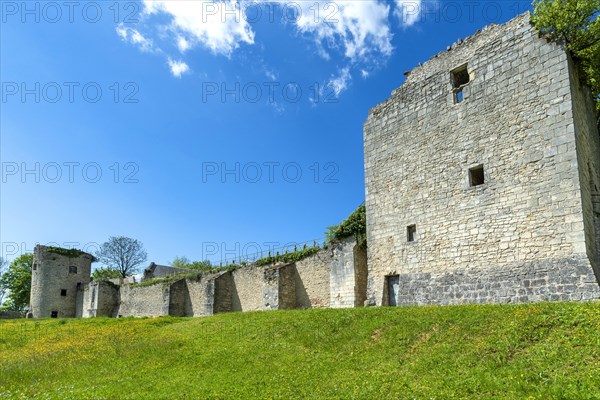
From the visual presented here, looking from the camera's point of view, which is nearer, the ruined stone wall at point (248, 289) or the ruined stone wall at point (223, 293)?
the ruined stone wall at point (248, 289)

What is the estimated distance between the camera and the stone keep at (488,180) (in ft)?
43.1

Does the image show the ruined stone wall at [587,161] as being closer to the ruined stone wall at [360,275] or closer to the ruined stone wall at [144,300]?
the ruined stone wall at [360,275]

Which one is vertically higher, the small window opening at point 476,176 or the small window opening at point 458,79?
the small window opening at point 458,79

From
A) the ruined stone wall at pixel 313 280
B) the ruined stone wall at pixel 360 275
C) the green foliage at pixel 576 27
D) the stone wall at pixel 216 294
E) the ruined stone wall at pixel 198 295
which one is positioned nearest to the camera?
the green foliage at pixel 576 27

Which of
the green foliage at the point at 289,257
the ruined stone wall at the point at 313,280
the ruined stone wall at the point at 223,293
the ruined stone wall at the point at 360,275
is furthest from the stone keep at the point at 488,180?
the ruined stone wall at the point at 223,293

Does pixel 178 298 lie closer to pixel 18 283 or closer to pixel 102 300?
pixel 102 300

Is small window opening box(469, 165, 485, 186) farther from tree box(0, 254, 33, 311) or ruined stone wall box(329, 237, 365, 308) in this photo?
tree box(0, 254, 33, 311)

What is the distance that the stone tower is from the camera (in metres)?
45.8

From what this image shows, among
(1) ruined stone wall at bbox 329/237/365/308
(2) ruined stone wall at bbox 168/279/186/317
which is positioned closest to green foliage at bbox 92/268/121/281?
(2) ruined stone wall at bbox 168/279/186/317

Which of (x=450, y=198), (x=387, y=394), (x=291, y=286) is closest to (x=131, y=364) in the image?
(x=387, y=394)

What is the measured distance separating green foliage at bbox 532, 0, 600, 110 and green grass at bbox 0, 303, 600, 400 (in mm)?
8940

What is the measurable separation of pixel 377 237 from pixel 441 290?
379 centimetres

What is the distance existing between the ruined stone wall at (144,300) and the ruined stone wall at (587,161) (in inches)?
1120

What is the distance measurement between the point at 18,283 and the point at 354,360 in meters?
60.6
